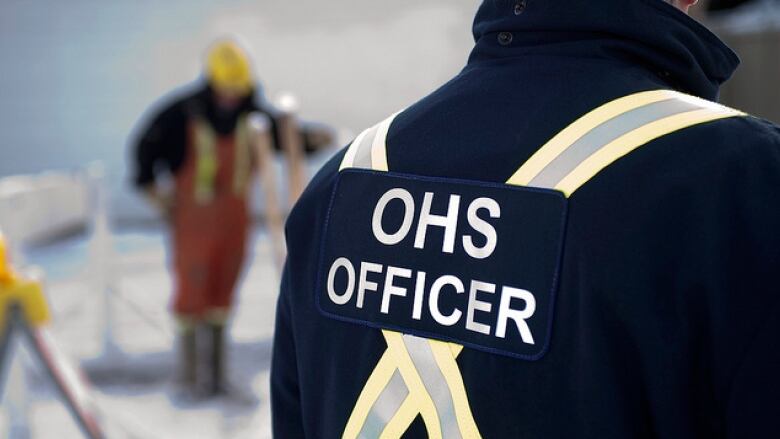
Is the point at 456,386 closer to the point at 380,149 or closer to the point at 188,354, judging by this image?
the point at 380,149

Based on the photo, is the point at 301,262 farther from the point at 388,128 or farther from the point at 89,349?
the point at 89,349

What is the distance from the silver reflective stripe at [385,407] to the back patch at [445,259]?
0.05 m

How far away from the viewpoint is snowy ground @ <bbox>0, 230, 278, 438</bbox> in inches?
162

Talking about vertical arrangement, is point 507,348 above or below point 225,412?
above

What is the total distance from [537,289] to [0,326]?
1.74 metres

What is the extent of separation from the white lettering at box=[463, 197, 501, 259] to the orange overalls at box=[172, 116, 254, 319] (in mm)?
3510

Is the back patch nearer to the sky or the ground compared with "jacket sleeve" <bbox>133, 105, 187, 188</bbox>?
nearer to the sky

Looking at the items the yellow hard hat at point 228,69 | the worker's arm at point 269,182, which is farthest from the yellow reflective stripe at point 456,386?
the yellow hard hat at point 228,69

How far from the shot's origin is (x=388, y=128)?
1.05 m

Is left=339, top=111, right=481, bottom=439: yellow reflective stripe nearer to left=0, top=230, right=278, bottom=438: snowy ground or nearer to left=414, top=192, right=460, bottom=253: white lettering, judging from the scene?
left=414, top=192, right=460, bottom=253: white lettering

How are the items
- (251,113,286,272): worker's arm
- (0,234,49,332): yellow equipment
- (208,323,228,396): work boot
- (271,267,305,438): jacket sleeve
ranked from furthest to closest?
(208,323,228,396): work boot < (251,113,286,272): worker's arm < (0,234,49,332): yellow equipment < (271,267,305,438): jacket sleeve

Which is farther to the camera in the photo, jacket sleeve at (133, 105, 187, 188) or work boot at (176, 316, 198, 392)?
work boot at (176, 316, 198, 392)

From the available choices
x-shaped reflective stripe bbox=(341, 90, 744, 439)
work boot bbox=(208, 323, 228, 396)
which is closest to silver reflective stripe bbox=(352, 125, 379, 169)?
x-shaped reflective stripe bbox=(341, 90, 744, 439)

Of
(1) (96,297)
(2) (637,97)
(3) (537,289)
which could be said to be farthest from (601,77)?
(1) (96,297)
